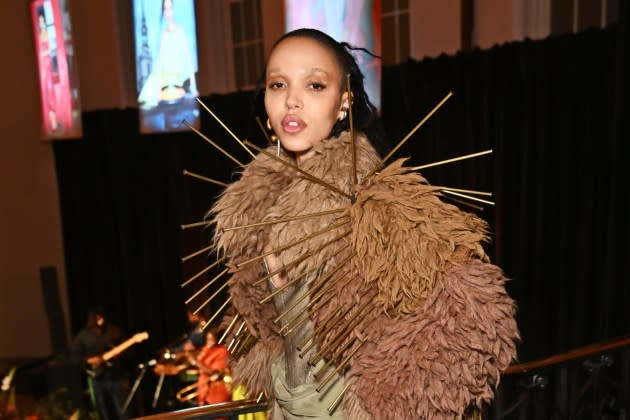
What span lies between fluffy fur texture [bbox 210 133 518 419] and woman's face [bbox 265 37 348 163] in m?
0.06

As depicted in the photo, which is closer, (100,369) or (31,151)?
(100,369)

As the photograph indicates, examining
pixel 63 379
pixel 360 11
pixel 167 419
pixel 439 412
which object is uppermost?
pixel 360 11

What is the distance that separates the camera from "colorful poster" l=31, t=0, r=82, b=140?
6020 millimetres

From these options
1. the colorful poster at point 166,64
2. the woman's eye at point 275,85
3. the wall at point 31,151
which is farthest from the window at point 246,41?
the woman's eye at point 275,85

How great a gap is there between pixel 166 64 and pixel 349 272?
5.03m

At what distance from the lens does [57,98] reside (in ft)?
20.1

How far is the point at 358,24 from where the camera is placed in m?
4.15

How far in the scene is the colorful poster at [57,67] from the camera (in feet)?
19.7

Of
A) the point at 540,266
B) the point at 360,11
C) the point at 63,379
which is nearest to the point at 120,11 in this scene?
A: the point at 360,11

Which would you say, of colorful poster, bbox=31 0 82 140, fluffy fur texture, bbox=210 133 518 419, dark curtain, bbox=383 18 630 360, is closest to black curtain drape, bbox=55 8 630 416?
dark curtain, bbox=383 18 630 360

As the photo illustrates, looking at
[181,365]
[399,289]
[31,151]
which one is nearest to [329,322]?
[399,289]

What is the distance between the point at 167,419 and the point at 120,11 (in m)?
5.52

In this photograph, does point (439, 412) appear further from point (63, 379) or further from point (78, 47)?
point (78, 47)

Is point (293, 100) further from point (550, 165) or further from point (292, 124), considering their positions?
point (550, 165)
